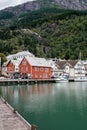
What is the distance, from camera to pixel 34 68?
135 metres

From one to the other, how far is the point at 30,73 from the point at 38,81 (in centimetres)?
975

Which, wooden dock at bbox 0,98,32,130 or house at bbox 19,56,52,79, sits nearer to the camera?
wooden dock at bbox 0,98,32,130

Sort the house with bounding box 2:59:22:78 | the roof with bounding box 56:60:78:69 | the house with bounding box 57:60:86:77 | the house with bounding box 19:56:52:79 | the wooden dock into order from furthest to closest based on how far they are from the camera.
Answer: the roof with bounding box 56:60:78:69 → the house with bounding box 57:60:86:77 → the house with bounding box 2:59:22:78 → the house with bounding box 19:56:52:79 → the wooden dock

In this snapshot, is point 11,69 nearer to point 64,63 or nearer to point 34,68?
point 34,68

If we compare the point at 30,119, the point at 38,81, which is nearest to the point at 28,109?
the point at 30,119

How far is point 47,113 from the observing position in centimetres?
4591

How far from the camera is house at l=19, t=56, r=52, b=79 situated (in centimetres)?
13450

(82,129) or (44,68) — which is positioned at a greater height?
(44,68)

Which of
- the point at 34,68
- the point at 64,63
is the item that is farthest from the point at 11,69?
the point at 64,63

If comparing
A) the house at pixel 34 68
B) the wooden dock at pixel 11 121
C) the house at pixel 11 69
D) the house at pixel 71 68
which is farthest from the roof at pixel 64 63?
the wooden dock at pixel 11 121

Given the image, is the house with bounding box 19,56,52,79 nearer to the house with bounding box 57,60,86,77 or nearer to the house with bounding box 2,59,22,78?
the house with bounding box 2,59,22,78

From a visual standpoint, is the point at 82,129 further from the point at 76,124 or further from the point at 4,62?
the point at 4,62

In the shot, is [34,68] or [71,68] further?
[71,68]

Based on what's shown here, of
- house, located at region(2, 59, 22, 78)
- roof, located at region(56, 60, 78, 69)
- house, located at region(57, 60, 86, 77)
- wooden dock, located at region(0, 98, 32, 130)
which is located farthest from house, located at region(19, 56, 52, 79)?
wooden dock, located at region(0, 98, 32, 130)
